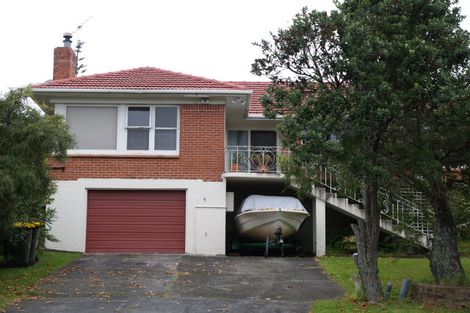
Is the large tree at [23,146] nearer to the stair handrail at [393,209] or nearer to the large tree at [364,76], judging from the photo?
the large tree at [364,76]

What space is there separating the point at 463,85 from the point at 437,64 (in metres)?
0.66

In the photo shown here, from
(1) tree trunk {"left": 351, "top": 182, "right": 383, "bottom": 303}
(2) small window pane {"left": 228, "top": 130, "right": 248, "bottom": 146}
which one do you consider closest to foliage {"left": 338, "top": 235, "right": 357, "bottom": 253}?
(2) small window pane {"left": 228, "top": 130, "right": 248, "bottom": 146}

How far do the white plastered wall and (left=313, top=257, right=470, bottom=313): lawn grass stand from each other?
3198 millimetres

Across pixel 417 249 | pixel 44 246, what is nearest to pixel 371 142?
pixel 417 249

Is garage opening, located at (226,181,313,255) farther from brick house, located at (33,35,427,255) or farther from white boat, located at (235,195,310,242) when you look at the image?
brick house, located at (33,35,427,255)

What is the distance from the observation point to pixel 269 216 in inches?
659

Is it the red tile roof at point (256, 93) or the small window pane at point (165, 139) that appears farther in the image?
the red tile roof at point (256, 93)

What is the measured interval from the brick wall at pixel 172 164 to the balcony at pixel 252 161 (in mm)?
619

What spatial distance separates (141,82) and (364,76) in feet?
33.5

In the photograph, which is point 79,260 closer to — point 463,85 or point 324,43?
point 324,43

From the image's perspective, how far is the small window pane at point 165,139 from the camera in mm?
17922

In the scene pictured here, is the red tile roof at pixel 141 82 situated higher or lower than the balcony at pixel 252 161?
higher

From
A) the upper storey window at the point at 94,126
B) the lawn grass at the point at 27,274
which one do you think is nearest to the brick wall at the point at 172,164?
the upper storey window at the point at 94,126

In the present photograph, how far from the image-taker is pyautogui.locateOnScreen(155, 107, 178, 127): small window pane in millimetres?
18016
